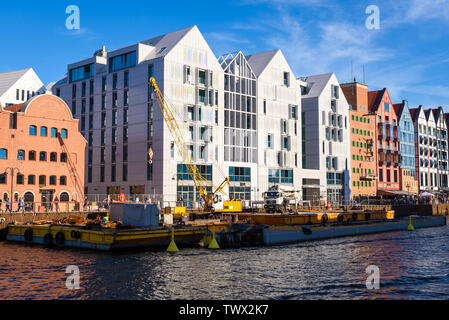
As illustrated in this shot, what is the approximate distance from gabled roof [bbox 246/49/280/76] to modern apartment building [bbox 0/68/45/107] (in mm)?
50024

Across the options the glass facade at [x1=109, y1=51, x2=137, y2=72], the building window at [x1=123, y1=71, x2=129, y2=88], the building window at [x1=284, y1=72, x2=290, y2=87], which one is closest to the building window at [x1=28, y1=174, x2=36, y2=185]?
the building window at [x1=123, y1=71, x2=129, y2=88]

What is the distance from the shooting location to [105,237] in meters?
40.4

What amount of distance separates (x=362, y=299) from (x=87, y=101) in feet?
270

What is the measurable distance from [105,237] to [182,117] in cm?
4623

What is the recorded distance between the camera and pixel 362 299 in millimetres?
23156

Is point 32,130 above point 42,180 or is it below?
above

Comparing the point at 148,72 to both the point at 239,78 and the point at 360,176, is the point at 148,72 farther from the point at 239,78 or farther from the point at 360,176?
the point at 360,176

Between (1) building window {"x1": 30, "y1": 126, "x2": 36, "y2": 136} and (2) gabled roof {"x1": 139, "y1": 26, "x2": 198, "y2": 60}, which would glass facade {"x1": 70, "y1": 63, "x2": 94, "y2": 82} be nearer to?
(2) gabled roof {"x1": 139, "y1": 26, "x2": 198, "y2": 60}

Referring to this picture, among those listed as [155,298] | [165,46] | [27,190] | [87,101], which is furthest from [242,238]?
[87,101]

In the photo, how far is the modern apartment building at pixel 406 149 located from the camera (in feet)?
457

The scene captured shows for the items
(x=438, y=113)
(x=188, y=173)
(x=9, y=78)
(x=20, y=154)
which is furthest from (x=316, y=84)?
(x=9, y=78)

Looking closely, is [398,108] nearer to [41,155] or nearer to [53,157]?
[53,157]

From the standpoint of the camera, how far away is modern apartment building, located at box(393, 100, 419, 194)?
13925cm
